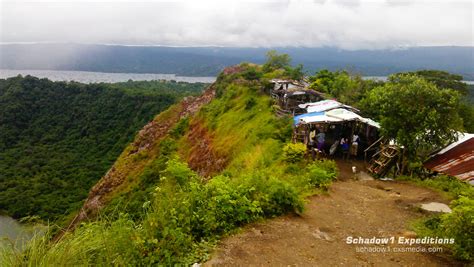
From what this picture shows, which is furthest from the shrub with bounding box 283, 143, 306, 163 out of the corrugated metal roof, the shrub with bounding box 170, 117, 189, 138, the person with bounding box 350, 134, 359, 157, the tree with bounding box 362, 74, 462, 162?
the shrub with bounding box 170, 117, 189, 138

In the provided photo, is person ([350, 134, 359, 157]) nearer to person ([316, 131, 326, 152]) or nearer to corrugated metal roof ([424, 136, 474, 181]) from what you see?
person ([316, 131, 326, 152])

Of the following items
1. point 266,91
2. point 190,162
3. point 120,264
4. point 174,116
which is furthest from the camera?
point 174,116

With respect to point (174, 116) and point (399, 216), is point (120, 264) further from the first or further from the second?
point (174, 116)

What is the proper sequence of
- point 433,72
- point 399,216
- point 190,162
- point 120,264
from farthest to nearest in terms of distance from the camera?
point 433,72 < point 190,162 < point 399,216 < point 120,264

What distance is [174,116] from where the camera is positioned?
50375 mm

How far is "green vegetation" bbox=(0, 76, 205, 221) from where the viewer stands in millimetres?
50812

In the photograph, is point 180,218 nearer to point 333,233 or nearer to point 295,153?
point 333,233

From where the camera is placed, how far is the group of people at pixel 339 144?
16906mm

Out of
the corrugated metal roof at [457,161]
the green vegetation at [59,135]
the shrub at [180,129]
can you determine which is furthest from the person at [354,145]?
the green vegetation at [59,135]

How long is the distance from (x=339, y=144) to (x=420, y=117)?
13.7ft

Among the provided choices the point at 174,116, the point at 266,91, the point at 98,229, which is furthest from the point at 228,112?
the point at 98,229

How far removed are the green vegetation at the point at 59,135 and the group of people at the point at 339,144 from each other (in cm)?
3633

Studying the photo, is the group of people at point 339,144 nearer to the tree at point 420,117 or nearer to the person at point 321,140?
the person at point 321,140

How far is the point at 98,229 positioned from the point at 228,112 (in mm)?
29868
